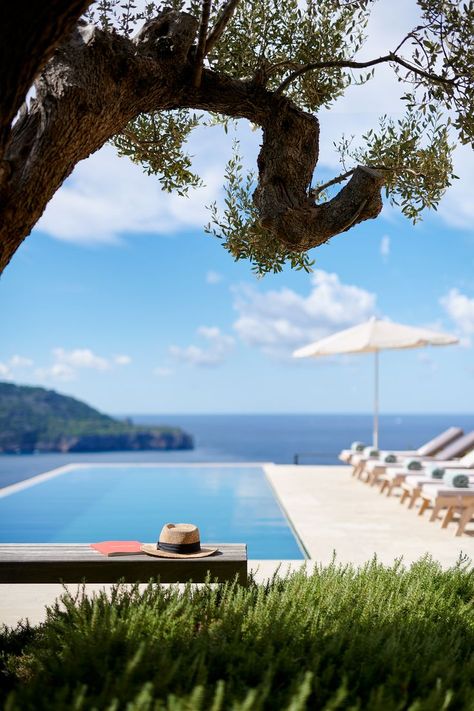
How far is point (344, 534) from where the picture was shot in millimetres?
8852

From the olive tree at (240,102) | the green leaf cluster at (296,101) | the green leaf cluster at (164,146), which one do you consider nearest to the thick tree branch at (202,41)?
the olive tree at (240,102)

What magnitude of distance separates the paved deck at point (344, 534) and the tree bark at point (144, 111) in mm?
2366

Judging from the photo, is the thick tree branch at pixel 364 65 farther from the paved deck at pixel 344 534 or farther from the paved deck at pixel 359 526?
the paved deck at pixel 359 526

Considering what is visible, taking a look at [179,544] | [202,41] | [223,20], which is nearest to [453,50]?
[223,20]

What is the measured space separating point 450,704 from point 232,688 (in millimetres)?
730

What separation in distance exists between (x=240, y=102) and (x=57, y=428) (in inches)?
1378

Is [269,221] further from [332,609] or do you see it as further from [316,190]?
[332,609]

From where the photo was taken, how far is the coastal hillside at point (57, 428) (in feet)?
125

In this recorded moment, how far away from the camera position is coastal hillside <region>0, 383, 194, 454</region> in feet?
125

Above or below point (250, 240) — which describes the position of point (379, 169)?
above

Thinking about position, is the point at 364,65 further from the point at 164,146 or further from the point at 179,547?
the point at 179,547

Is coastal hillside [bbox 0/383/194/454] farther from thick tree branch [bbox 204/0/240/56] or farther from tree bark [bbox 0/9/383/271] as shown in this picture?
thick tree branch [bbox 204/0/240/56]

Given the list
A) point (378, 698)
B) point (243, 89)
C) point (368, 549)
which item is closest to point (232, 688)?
point (378, 698)

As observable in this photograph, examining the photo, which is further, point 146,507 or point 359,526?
point 146,507
